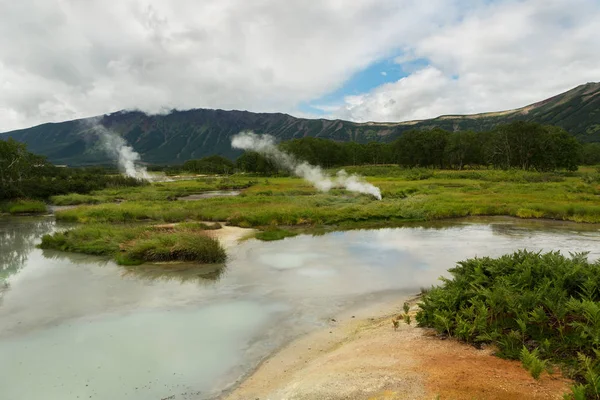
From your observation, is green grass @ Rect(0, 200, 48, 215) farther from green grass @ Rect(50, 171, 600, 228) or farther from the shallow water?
the shallow water

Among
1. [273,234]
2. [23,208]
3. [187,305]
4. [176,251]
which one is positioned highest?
[23,208]

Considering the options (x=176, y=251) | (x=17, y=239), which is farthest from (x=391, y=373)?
(x=17, y=239)

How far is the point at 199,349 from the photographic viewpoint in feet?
Result: 32.7

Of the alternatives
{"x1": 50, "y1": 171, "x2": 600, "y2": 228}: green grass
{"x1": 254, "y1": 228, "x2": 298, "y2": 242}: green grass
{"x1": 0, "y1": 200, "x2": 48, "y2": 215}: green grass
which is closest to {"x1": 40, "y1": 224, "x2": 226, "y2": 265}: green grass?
{"x1": 254, "y1": 228, "x2": 298, "y2": 242}: green grass

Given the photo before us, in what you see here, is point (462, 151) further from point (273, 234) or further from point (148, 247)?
point (148, 247)

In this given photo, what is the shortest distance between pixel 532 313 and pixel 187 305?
424 inches

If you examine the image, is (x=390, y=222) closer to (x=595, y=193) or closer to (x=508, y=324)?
(x=508, y=324)

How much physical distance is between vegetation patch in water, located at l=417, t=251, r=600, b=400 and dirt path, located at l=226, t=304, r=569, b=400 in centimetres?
41

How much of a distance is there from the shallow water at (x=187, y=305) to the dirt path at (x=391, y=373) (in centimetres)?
97

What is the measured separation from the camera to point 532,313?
8.16 metres

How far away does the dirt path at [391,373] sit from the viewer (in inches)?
255

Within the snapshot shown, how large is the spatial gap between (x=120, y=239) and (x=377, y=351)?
1845cm

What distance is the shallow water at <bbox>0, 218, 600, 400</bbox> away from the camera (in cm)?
877

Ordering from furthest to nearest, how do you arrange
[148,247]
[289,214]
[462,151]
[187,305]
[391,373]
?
[462,151], [289,214], [148,247], [187,305], [391,373]
